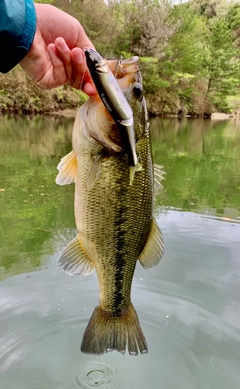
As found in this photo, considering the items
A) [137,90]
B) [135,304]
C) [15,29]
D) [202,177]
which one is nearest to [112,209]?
→ [137,90]

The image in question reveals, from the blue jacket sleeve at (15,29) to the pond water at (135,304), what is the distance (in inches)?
73.5

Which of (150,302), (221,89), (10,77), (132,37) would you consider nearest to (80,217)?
(150,302)

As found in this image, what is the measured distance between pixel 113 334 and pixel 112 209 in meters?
0.77

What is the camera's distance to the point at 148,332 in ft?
9.23

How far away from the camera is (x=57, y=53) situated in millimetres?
1786

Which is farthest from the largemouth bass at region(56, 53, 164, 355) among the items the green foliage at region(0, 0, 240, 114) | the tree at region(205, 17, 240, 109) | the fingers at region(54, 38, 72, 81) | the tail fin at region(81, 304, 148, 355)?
the tree at region(205, 17, 240, 109)

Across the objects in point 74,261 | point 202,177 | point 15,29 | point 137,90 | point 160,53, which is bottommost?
point 202,177

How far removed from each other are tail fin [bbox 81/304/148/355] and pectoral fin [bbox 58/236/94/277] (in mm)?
313

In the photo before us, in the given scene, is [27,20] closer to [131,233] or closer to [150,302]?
[131,233]

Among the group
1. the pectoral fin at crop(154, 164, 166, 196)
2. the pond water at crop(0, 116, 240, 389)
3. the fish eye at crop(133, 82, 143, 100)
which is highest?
the fish eye at crop(133, 82, 143, 100)

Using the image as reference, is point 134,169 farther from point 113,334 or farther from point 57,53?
point 113,334

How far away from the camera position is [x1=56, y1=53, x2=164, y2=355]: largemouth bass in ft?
5.28

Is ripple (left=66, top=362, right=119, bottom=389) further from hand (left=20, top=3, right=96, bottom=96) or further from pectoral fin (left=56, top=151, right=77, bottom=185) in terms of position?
hand (left=20, top=3, right=96, bottom=96)

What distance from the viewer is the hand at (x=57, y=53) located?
1.78 metres
